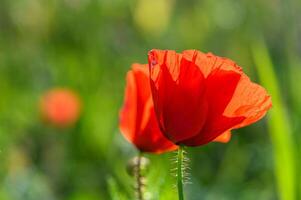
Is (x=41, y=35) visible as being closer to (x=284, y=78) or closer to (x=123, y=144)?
(x=284, y=78)

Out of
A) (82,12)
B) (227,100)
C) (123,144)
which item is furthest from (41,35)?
(227,100)

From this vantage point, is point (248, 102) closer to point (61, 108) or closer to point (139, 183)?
point (139, 183)

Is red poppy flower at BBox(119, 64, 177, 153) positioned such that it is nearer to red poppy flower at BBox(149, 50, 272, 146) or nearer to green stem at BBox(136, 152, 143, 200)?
green stem at BBox(136, 152, 143, 200)

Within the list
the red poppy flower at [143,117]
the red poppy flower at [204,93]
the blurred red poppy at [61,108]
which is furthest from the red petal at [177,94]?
the blurred red poppy at [61,108]

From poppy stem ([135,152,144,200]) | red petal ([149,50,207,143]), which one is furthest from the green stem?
red petal ([149,50,207,143])

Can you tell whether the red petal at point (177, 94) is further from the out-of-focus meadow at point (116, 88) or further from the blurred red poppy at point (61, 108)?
the blurred red poppy at point (61, 108)

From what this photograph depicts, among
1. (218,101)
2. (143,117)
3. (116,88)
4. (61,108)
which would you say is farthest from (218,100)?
(116,88)
